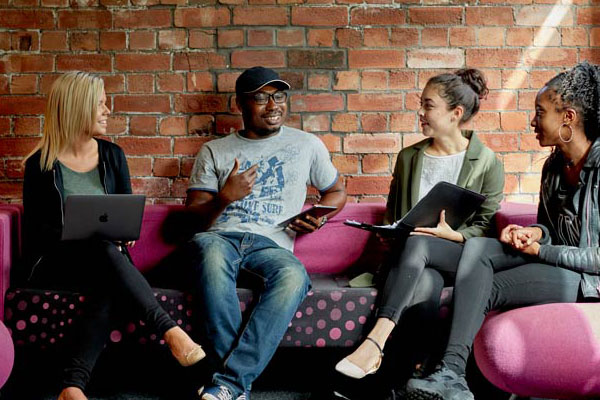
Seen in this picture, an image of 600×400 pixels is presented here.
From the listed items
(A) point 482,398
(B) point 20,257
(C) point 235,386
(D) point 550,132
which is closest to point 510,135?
(D) point 550,132

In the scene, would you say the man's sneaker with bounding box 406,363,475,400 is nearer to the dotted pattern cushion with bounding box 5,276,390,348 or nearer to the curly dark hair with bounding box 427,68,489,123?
the dotted pattern cushion with bounding box 5,276,390,348

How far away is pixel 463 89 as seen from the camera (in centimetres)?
242

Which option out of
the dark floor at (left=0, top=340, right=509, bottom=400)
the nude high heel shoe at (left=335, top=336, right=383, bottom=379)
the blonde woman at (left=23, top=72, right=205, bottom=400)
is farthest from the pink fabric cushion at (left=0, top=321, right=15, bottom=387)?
the nude high heel shoe at (left=335, top=336, right=383, bottom=379)

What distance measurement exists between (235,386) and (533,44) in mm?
2025

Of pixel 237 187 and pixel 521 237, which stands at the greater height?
pixel 237 187

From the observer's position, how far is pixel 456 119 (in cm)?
242

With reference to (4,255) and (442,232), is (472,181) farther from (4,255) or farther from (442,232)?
(4,255)

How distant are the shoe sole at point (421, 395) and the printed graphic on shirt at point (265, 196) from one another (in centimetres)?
93

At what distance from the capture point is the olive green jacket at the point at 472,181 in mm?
2330

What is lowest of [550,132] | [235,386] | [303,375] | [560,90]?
[303,375]

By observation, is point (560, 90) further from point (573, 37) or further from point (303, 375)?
point (303, 375)

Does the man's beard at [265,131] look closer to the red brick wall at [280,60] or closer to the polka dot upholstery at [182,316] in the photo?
the red brick wall at [280,60]

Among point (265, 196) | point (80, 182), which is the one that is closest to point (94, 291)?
point (80, 182)

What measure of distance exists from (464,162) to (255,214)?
2.75 feet
